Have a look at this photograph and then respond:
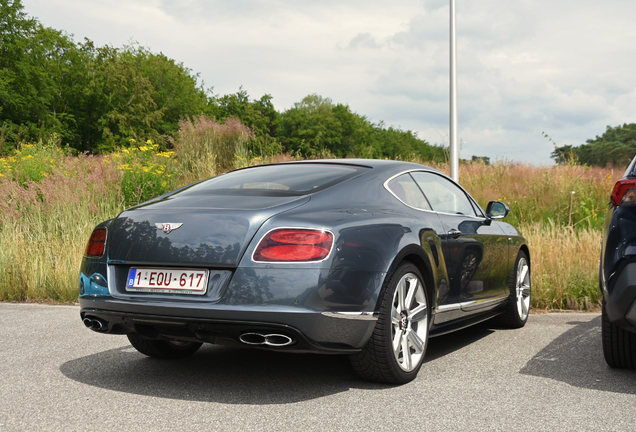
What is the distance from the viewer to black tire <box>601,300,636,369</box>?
4.27 meters

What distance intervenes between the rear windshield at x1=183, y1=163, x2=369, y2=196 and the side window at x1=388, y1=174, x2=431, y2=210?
0.26m

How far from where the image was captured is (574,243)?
8867 mm

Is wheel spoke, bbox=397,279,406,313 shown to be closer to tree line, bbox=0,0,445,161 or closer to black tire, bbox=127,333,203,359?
black tire, bbox=127,333,203,359

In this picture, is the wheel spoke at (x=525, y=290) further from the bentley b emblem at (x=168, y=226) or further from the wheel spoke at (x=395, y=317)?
the bentley b emblem at (x=168, y=226)

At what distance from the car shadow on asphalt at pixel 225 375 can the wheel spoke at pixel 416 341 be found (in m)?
0.36

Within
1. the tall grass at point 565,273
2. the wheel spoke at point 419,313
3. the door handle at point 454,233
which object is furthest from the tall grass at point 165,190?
the wheel spoke at point 419,313

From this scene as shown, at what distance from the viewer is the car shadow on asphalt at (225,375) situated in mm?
3805

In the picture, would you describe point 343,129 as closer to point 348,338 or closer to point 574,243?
point 574,243

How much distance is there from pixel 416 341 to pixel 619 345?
1.40m

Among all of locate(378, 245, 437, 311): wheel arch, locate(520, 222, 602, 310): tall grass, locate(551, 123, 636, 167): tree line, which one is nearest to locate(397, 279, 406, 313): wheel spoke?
locate(378, 245, 437, 311): wheel arch

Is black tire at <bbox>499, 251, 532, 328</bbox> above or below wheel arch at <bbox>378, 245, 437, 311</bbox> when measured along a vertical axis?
below

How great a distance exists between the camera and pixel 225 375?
4.27 meters

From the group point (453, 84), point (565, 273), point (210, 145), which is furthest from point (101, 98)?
point (565, 273)

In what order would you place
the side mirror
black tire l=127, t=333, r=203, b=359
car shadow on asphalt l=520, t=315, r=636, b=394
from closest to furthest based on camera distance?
car shadow on asphalt l=520, t=315, r=636, b=394, black tire l=127, t=333, r=203, b=359, the side mirror
